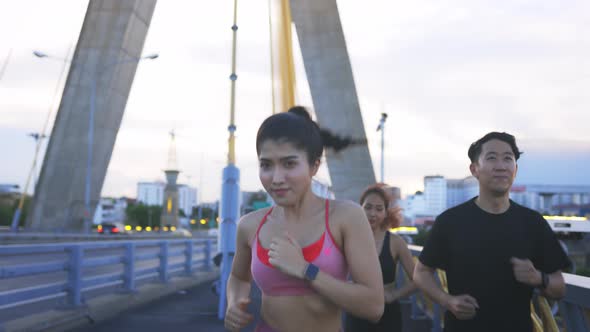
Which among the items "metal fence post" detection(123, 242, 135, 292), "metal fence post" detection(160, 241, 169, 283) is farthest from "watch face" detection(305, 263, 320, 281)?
"metal fence post" detection(160, 241, 169, 283)

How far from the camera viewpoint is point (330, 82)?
27188mm

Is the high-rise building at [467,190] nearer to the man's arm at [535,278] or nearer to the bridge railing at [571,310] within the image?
the bridge railing at [571,310]

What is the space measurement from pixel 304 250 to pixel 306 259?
3 centimetres

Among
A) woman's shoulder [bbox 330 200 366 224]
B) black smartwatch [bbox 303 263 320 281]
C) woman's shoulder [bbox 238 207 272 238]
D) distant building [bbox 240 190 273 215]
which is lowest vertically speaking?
black smartwatch [bbox 303 263 320 281]

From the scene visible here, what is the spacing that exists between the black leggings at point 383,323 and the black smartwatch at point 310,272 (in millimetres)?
2697

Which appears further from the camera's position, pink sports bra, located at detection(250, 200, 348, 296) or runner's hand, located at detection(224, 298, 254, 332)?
runner's hand, located at detection(224, 298, 254, 332)

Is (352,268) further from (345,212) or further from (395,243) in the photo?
(395,243)

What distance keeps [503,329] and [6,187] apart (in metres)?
143

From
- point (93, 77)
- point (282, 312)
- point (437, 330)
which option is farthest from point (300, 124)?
point (93, 77)

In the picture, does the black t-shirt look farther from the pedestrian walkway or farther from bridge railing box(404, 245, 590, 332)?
the pedestrian walkway

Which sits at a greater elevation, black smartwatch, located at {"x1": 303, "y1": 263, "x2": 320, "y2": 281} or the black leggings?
black smartwatch, located at {"x1": 303, "y1": 263, "x2": 320, "y2": 281}

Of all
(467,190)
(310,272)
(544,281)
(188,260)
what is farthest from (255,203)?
(310,272)

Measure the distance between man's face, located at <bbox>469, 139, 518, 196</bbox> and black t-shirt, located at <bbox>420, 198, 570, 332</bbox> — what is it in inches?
5.2

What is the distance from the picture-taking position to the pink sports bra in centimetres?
244
